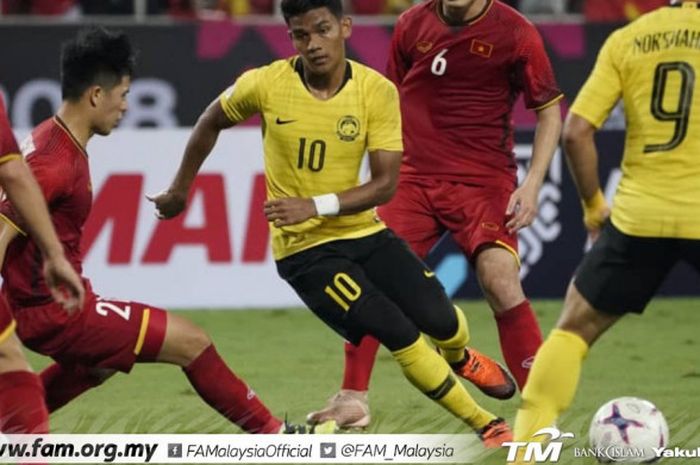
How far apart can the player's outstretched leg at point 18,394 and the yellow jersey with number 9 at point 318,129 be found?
1.69 m

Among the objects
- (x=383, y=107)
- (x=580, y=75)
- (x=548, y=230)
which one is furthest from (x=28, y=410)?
(x=580, y=75)

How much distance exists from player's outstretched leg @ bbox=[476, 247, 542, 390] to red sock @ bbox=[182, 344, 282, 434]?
1346mm

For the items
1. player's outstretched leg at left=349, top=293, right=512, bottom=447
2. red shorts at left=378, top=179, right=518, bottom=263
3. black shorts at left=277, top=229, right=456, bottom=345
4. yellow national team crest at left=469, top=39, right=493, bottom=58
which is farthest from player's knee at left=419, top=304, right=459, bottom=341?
yellow national team crest at left=469, top=39, right=493, bottom=58

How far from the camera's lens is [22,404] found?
5805mm

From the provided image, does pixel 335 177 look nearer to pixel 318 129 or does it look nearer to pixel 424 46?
pixel 318 129

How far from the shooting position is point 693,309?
40.7 ft

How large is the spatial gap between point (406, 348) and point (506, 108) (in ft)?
5.66

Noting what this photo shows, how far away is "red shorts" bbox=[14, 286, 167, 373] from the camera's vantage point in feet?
21.4

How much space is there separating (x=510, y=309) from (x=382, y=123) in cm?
116

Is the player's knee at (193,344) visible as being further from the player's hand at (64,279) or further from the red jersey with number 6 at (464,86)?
the red jersey with number 6 at (464,86)

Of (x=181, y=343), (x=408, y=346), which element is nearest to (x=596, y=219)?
(x=408, y=346)

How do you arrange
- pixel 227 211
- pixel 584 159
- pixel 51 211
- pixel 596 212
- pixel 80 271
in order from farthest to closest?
pixel 227 211 < pixel 80 271 < pixel 51 211 < pixel 596 212 < pixel 584 159

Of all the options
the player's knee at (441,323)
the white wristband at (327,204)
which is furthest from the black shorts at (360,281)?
the white wristband at (327,204)

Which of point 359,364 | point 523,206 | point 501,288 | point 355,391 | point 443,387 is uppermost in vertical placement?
point 523,206
